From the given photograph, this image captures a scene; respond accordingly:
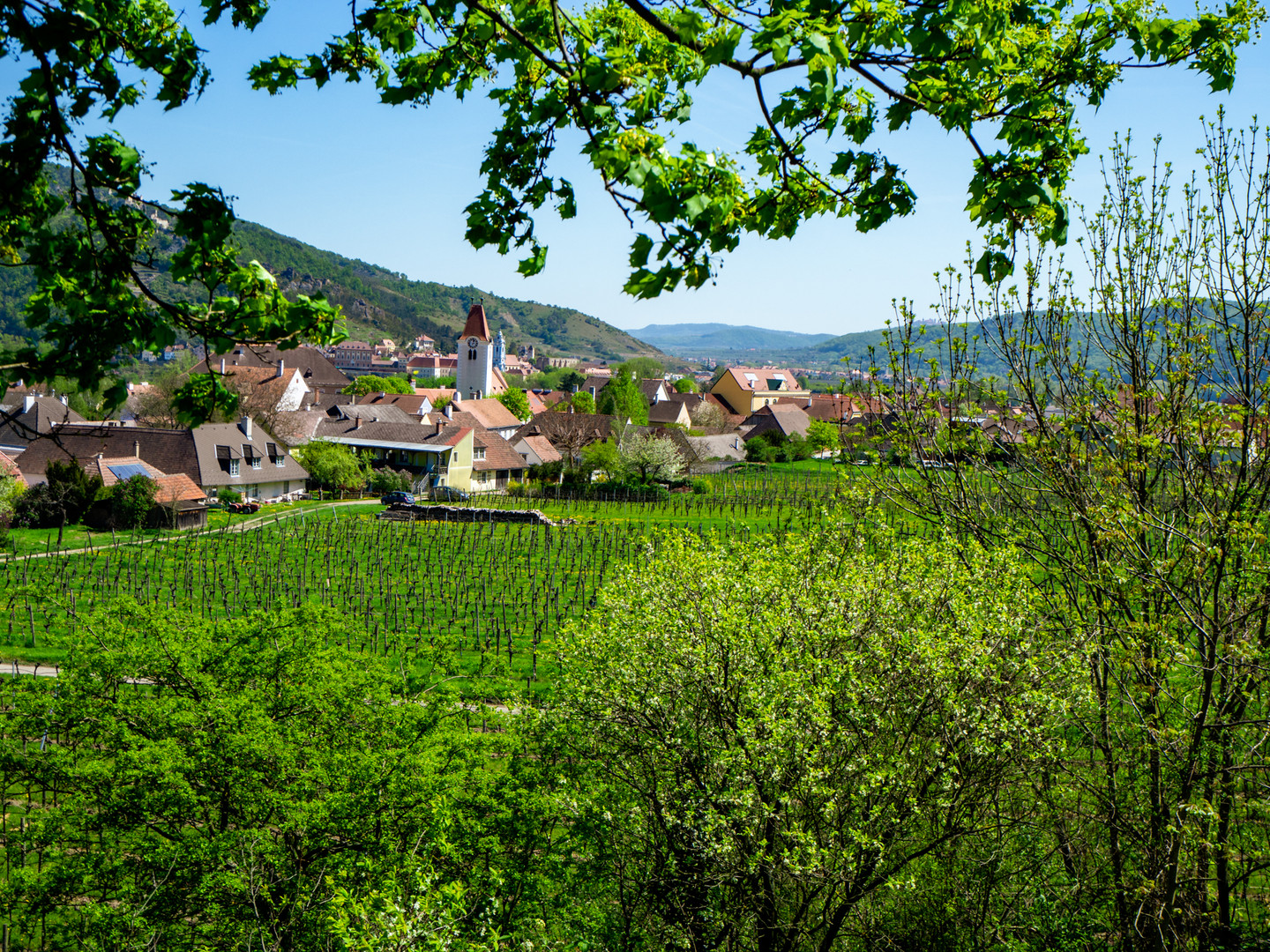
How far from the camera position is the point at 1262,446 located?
320 inches

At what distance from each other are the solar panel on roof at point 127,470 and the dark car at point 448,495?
1643 centimetres

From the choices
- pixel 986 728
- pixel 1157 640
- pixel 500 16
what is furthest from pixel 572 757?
pixel 500 16

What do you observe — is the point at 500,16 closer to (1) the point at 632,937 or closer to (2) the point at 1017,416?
(2) the point at 1017,416

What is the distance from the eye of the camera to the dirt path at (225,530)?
33.7m

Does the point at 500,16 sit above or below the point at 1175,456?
above

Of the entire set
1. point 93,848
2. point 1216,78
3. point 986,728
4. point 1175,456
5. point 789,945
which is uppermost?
point 1216,78

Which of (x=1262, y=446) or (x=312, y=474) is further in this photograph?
(x=312, y=474)

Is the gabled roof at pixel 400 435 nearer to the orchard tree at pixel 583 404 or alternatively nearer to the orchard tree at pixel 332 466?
the orchard tree at pixel 332 466

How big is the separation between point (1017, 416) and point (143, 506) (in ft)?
135

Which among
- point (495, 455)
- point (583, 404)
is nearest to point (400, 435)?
point (495, 455)

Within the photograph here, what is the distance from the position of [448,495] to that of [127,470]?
59.0ft

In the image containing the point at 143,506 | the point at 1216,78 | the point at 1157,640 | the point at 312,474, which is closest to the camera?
the point at 1216,78

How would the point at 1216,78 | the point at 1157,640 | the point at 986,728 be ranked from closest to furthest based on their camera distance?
the point at 1216,78 < the point at 1157,640 < the point at 986,728

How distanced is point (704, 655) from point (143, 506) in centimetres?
3872
